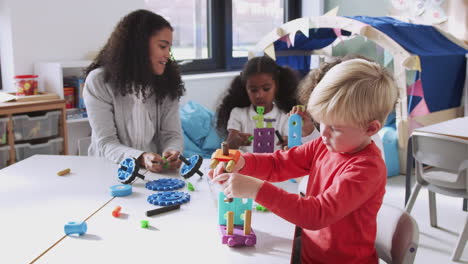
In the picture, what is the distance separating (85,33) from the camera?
329 cm

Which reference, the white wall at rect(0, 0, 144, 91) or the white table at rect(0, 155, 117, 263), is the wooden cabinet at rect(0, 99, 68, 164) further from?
the white table at rect(0, 155, 117, 263)

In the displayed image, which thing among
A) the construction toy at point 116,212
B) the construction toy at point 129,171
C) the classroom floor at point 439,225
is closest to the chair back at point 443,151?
the classroom floor at point 439,225

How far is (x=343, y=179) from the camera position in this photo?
3.25 ft

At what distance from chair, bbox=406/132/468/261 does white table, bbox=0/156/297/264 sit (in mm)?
1228

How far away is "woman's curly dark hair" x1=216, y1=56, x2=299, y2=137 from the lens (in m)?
2.47

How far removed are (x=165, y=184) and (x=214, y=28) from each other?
10.3ft

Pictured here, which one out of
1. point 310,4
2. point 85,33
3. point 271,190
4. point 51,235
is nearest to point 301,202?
point 271,190

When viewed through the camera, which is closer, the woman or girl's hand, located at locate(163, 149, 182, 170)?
girl's hand, located at locate(163, 149, 182, 170)

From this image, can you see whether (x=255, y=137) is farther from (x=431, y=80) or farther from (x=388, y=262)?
(x=431, y=80)

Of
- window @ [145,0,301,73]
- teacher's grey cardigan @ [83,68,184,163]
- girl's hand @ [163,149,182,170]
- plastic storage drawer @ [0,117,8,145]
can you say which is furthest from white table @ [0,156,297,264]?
window @ [145,0,301,73]

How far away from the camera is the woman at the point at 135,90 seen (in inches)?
74.3

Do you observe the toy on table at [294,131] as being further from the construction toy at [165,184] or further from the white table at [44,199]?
the white table at [44,199]

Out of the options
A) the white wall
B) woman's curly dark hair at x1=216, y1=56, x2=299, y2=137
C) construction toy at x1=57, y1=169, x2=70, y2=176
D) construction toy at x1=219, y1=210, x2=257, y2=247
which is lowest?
construction toy at x1=219, y1=210, x2=257, y2=247

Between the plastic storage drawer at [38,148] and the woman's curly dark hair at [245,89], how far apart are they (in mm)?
1037
